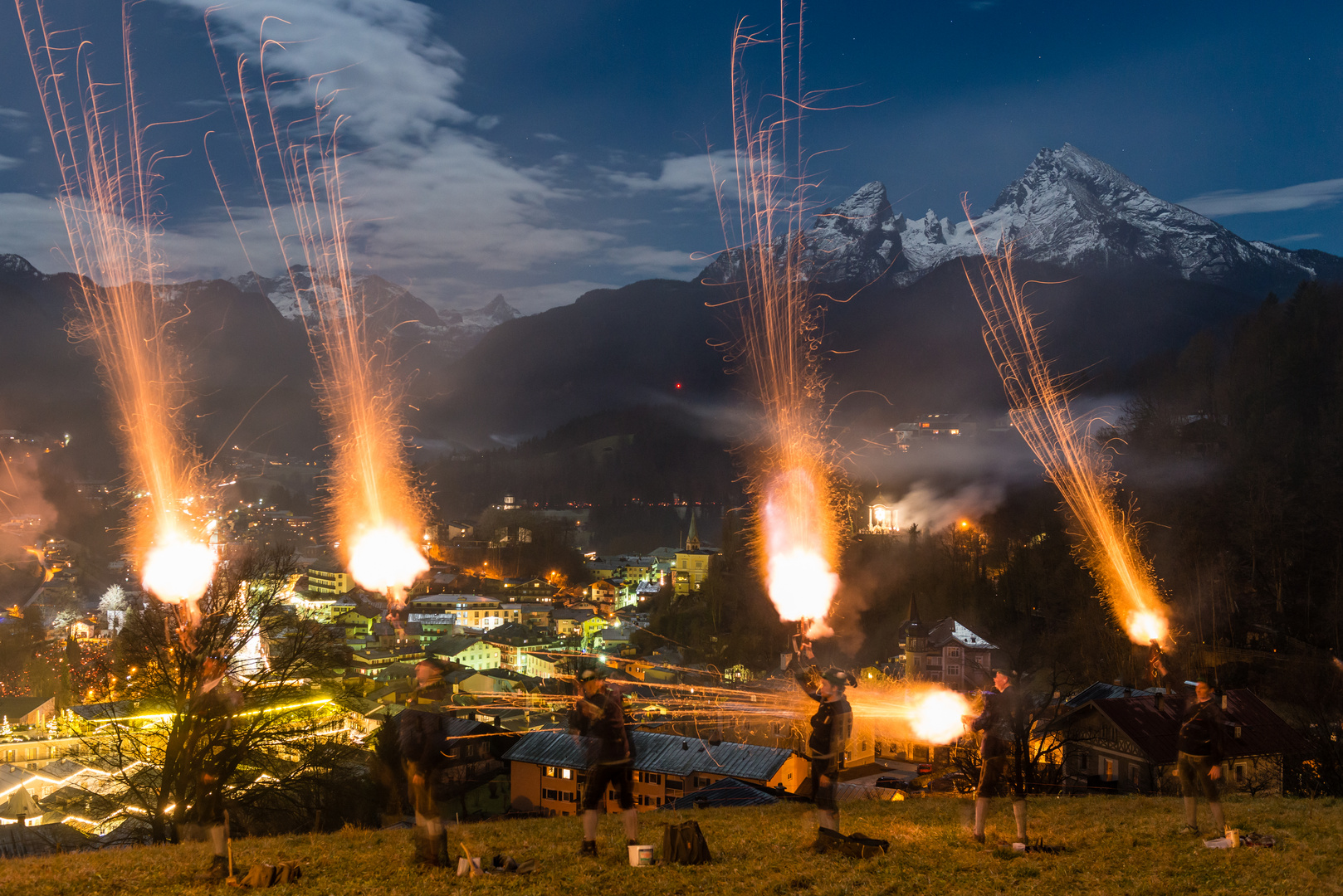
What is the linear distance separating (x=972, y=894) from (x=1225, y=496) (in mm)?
46897

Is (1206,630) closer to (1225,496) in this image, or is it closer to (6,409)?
(1225,496)

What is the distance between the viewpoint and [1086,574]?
2031 inches

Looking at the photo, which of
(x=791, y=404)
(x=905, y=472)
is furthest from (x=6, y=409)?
(x=791, y=404)

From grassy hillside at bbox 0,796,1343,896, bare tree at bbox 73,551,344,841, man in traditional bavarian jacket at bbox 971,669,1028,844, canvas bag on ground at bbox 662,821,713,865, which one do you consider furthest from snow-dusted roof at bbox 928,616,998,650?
canvas bag on ground at bbox 662,821,713,865

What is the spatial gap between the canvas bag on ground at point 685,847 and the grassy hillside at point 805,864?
20cm

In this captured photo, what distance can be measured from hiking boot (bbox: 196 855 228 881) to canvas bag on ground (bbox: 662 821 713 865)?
4200mm

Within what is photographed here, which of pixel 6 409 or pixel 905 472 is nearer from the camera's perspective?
pixel 905 472

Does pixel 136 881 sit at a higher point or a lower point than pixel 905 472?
lower

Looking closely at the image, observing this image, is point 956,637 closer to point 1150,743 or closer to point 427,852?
point 1150,743

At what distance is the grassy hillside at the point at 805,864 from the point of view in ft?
24.2

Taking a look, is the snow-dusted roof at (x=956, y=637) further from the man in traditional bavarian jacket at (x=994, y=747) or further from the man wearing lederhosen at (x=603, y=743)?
the man wearing lederhosen at (x=603, y=743)

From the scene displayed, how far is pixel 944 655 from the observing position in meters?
54.8

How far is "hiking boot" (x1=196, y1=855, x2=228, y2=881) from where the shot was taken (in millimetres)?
7719

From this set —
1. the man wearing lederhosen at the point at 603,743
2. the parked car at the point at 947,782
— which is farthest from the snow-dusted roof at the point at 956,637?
the man wearing lederhosen at the point at 603,743
